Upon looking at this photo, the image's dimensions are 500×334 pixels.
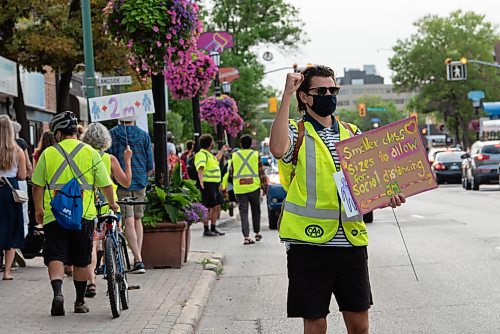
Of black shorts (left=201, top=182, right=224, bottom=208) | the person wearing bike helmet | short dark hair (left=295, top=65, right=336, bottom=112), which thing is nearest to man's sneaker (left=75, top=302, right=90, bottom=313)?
the person wearing bike helmet

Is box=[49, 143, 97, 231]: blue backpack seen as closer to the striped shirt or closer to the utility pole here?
the striped shirt

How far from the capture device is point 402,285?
11.1 m

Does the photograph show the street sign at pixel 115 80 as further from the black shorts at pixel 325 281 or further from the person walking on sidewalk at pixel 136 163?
Result: the black shorts at pixel 325 281

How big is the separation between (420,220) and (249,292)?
10804mm

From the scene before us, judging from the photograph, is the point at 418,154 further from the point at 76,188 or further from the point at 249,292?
the point at 249,292

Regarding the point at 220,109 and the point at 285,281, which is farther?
the point at 220,109

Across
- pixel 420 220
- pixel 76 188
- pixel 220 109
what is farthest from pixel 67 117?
pixel 220 109

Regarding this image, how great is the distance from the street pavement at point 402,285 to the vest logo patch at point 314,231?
3.02 metres

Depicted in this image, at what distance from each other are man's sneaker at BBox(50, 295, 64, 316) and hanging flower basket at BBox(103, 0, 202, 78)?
16.4 feet

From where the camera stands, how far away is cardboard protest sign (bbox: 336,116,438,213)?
5.54m

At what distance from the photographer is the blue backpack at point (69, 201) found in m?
8.62

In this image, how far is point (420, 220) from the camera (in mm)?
21359

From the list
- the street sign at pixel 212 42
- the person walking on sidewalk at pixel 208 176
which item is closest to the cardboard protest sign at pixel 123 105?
the person walking on sidewalk at pixel 208 176

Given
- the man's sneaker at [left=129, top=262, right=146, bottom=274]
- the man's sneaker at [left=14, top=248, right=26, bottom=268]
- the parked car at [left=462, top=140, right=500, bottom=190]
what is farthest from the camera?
the parked car at [left=462, top=140, right=500, bottom=190]
